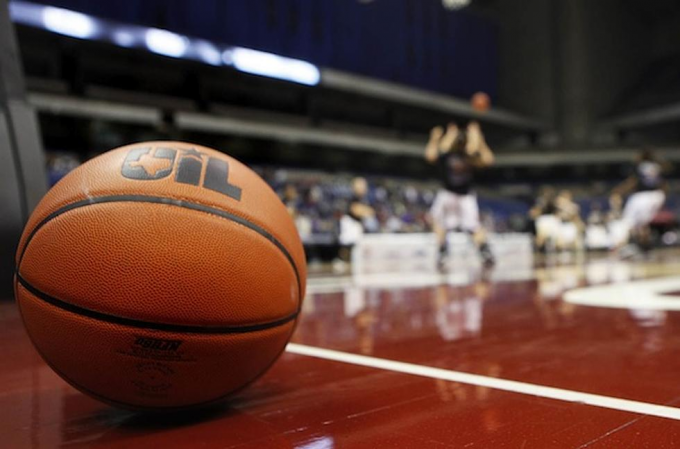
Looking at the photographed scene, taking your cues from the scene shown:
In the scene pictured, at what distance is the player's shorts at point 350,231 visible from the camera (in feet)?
30.2

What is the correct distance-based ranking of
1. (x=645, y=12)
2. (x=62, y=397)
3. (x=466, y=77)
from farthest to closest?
(x=645, y=12), (x=466, y=77), (x=62, y=397)

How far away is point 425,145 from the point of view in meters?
18.0

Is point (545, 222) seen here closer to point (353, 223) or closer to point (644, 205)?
point (644, 205)

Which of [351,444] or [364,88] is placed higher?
[364,88]

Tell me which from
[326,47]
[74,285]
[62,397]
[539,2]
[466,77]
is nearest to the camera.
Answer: [74,285]

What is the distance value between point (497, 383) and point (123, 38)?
36.2 feet

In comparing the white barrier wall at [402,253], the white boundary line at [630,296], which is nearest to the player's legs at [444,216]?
the white barrier wall at [402,253]

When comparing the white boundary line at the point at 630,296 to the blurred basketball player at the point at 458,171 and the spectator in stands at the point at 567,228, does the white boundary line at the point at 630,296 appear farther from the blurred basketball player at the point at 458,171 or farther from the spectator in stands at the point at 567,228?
the spectator in stands at the point at 567,228

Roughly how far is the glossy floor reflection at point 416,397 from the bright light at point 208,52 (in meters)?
10.4

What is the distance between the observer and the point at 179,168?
1197 millimetres

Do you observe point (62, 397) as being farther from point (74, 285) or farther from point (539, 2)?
point (539, 2)

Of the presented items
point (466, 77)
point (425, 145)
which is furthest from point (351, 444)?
point (466, 77)

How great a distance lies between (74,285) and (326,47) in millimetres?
14642

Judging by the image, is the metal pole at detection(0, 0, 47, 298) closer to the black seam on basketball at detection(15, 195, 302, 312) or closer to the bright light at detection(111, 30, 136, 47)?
the black seam on basketball at detection(15, 195, 302, 312)
